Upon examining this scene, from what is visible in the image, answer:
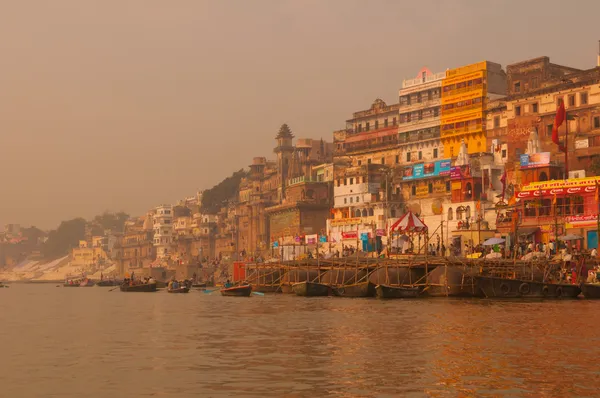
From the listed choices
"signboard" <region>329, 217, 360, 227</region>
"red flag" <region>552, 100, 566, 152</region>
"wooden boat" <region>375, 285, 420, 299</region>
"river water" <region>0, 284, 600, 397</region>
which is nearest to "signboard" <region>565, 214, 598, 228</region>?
"red flag" <region>552, 100, 566, 152</region>

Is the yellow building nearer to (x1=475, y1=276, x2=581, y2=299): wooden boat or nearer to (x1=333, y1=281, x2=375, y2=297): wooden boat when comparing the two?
(x1=333, y1=281, x2=375, y2=297): wooden boat

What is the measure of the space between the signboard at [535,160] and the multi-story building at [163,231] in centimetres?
9885

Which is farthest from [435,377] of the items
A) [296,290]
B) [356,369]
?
[296,290]

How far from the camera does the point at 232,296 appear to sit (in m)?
65.1

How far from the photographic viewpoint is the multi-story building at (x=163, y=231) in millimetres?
157375

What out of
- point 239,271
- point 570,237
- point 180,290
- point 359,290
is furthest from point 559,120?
point 239,271

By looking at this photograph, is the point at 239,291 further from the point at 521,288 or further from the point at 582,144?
the point at 582,144

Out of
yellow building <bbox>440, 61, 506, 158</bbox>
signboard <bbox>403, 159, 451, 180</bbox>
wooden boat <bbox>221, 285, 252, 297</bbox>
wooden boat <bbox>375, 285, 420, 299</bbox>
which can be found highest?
yellow building <bbox>440, 61, 506, 158</bbox>

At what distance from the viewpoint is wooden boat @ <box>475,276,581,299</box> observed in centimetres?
4659

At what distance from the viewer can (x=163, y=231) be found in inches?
6280

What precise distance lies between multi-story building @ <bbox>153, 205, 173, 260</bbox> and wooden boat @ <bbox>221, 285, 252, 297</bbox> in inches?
3629

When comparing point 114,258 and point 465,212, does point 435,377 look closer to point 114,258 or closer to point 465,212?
point 465,212

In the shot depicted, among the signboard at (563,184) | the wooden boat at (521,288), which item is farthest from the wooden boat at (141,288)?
the wooden boat at (521,288)

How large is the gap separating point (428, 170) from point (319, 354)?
184ft
